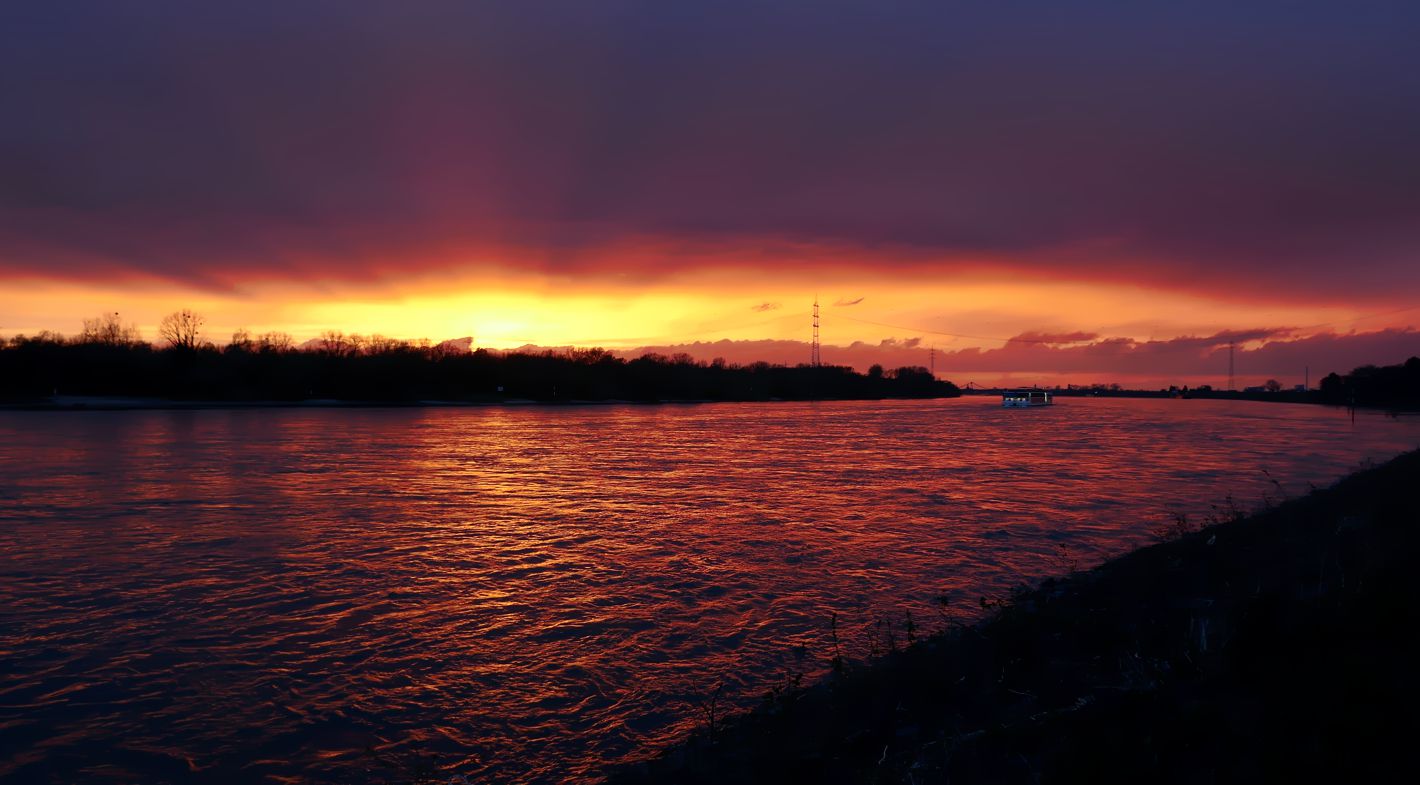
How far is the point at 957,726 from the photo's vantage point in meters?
6.56

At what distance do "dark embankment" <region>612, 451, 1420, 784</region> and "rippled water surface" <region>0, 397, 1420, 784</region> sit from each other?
1.80 m

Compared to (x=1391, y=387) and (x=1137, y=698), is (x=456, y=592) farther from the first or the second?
(x=1391, y=387)

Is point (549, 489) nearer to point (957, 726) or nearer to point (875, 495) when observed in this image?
point (875, 495)

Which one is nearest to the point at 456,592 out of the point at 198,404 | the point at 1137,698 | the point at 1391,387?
the point at 1137,698

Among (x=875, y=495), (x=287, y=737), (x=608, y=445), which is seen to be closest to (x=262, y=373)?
(x=608, y=445)

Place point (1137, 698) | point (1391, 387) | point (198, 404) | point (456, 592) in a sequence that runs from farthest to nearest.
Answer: point (1391, 387), point (198, 404), point (456, 592), point (1137, 698)

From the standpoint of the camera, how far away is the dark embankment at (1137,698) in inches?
191

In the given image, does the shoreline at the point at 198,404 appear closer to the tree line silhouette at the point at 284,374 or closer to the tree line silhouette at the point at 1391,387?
the tree line silhouette at the point at 284,374

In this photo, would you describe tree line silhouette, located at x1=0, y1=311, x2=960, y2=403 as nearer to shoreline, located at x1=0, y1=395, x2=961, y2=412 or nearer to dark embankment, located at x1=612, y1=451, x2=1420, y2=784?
shoreline, located at x1=0, y1=395, x2=961, y2=412

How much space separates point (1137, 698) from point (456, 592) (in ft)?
35.8

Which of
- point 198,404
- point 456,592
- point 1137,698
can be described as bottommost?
point 456,592

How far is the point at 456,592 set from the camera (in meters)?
13.2

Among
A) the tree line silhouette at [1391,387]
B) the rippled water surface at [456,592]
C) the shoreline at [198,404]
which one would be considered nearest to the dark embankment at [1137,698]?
the rippled water surface at [456,592]

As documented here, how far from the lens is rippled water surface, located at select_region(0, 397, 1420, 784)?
770 centimetres
